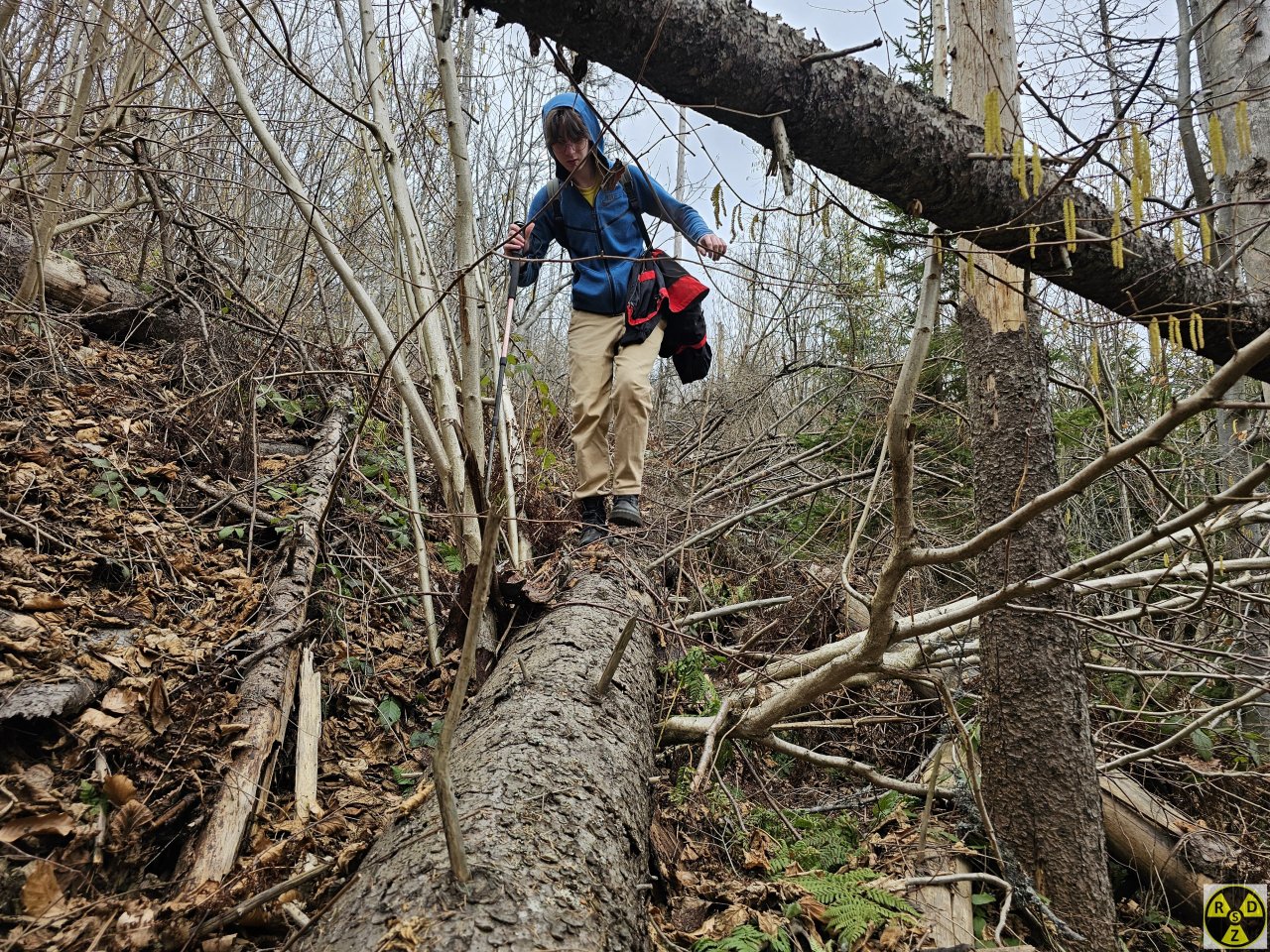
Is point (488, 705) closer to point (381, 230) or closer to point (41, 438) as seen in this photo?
point (41, 438)

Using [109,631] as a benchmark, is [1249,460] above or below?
above

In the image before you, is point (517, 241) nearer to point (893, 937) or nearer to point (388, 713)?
point (388, 713)

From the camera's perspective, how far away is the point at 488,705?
2.47 metres

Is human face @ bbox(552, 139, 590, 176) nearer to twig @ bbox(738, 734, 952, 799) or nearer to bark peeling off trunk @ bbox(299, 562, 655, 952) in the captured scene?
bark peeling off trunk @ bbox(299, 562, 655, 952)

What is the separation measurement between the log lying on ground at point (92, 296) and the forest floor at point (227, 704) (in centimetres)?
34

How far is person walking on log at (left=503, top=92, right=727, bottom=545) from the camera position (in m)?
3.96

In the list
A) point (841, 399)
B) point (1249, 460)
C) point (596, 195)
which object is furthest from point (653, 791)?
point (1249, 460)

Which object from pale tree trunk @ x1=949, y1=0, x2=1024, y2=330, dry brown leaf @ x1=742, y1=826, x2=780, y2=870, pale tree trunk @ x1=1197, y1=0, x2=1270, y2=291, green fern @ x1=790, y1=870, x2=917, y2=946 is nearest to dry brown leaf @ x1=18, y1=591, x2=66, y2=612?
dry brown leaf @ x1=742, y1=826, x2=780, y2=870

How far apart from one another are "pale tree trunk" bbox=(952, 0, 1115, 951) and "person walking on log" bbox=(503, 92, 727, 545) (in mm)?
1603

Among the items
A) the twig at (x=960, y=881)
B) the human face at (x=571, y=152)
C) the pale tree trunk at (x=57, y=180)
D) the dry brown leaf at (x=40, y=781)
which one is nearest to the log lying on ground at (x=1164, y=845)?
the twig at (x=960, y=881)

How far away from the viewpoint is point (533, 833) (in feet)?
5.72

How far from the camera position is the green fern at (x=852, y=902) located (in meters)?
2.02

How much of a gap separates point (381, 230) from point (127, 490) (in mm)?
3227

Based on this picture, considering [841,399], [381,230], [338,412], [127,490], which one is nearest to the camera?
[127,490]
